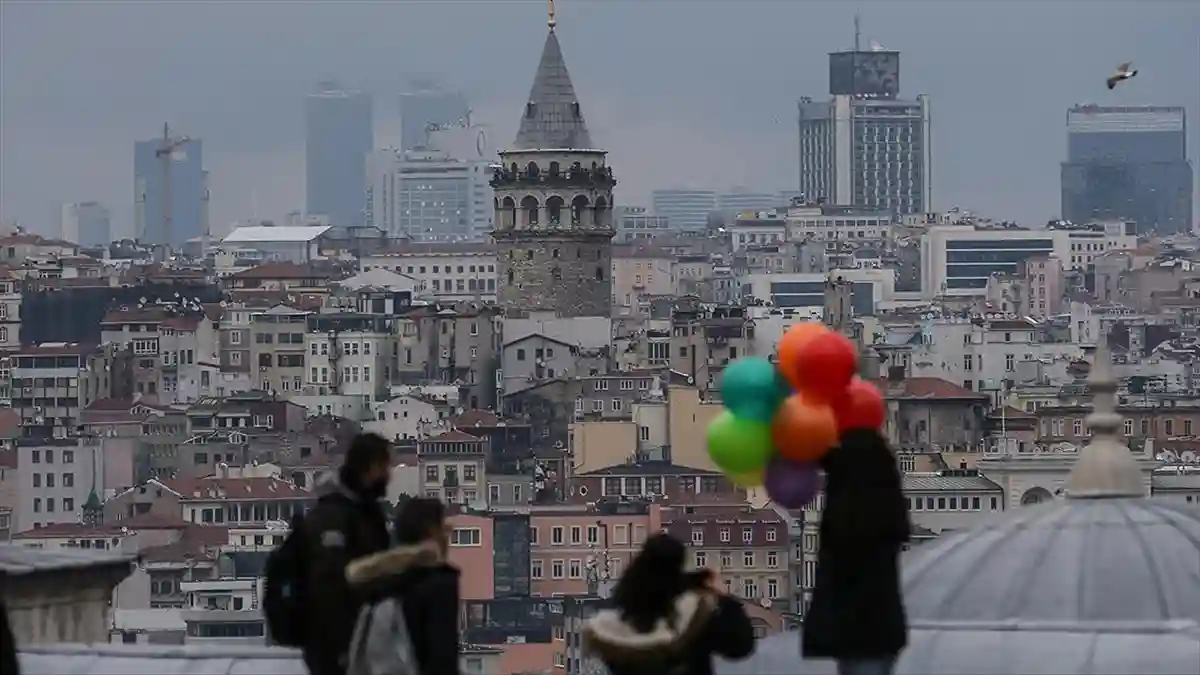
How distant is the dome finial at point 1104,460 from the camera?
11094 millimetres

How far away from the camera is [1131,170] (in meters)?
189

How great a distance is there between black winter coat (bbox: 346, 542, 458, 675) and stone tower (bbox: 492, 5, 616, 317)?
7607 cm

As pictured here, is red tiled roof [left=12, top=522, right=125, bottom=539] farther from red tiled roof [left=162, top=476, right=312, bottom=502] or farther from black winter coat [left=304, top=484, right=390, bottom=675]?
black winter coat [left=304, top=484, right=390, bottom=675]

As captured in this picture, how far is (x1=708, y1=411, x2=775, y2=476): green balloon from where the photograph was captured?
1016 centimetres

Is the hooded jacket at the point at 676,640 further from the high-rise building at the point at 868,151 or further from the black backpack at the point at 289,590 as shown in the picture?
the high-rise building at the point at 868,151

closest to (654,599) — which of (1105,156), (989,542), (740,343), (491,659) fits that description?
(989,542)

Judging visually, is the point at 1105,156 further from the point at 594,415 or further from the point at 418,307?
the point at 594,415

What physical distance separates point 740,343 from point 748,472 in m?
77.9

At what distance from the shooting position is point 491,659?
52.9 metres

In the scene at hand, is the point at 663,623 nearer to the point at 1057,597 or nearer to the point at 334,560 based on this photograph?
the point at 334,560

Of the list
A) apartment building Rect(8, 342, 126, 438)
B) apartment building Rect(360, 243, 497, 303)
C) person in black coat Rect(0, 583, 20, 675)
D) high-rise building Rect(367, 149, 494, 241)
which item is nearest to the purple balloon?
person in black coat Rect(0, 583, 20, 675)

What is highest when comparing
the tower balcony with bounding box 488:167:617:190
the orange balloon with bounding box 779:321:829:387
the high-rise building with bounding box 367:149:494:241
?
the high-rise building with bounding box 367:149:494:241

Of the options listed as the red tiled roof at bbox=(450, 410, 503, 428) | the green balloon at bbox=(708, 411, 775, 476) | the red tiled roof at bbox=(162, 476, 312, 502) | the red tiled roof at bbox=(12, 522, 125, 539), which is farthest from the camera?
the red tiled roof at bbox=(450, 410, 503, 428)

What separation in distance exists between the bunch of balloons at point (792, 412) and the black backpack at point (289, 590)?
1.03m
